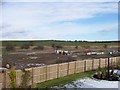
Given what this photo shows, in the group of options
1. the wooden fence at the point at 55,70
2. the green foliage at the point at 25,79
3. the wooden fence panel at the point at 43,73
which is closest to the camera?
the green foliage at the point at 25,79

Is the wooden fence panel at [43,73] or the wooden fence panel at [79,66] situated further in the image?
the wooden fence panel at [79,66]

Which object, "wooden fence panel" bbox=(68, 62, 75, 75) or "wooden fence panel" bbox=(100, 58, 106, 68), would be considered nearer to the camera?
"wooden fence panel" bbox=(68, 62, 75, 75)

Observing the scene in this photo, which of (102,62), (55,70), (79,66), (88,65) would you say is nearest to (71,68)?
(79,66)

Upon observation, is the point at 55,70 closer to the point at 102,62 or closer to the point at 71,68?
the point at 71,68

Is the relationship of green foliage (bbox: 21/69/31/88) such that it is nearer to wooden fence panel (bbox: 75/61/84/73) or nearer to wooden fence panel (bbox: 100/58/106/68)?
wooden fence panel (bbox: 75/61/84/73)

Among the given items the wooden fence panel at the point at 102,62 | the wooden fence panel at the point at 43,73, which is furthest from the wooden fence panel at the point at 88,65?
the wooden fence panel at the point at 43,73

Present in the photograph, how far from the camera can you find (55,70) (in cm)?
991

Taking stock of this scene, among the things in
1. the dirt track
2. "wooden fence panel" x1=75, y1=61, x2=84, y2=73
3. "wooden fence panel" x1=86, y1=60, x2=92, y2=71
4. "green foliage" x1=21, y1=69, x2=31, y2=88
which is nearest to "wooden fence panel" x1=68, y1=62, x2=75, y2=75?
"wooden fence panel" x1=75, y1=61, x2=84, y2=73

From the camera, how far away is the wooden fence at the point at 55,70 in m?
7.86

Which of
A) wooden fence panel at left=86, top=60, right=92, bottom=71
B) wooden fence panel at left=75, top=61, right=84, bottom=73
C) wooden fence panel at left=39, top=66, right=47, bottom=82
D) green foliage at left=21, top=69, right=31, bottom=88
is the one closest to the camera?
green foliage at left=21, top=69, right=31, bottom=88

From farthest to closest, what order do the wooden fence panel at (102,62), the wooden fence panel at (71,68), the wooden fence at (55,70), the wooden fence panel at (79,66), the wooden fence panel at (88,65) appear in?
1. the wooden fence panel at (102,62)
2. the wooden fence panel at (88,65)
3. the wooden fence panel at (79,66)
4. the wooden fence panel at (71,68)
5. the wooden fence at (55,70)

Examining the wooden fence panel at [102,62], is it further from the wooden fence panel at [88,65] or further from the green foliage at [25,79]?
the green foliage at [25,79]

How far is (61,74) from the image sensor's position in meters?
10.3

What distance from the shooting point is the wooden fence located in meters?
7.86
